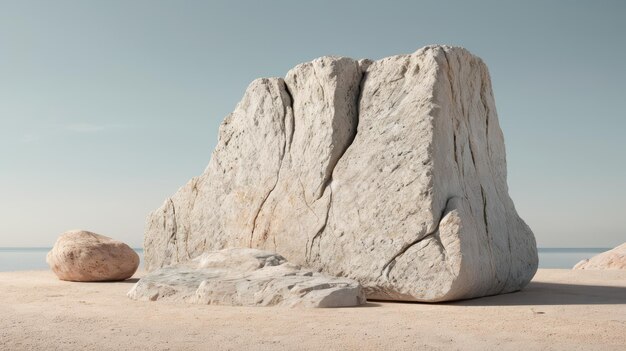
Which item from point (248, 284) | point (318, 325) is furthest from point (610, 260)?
point (318, 325)

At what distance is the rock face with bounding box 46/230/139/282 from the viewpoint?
10.1 m

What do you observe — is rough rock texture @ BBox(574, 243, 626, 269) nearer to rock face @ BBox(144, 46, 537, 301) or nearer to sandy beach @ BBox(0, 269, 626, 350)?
rock face @ BBox(144, 46, 537, 301)

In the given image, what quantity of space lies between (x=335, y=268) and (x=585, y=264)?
28.0 feet

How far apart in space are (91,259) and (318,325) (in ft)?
19.3

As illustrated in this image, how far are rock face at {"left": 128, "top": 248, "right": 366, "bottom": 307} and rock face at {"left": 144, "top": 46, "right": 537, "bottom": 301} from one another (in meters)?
0.58

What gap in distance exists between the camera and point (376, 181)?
7816 millimetres

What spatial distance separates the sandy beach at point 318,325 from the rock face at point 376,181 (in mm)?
534

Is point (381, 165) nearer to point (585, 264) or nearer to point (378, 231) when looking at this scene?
point (378, 231)

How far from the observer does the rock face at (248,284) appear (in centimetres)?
675

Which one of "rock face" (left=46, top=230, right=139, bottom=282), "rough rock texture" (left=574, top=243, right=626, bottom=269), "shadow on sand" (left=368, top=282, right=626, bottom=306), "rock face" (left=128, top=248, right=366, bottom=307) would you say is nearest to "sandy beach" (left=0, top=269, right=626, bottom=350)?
"shadow on sand" (left=368, top=282, right=626, bottom=306)

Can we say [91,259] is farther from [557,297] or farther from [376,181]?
[557,297]

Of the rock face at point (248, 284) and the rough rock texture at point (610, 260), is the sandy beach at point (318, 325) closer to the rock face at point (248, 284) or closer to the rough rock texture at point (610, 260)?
the rock face at point (248, 284)

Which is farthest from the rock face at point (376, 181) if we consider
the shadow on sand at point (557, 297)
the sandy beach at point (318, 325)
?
the sandy beach at point (318, 325)

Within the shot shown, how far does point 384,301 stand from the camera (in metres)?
7.48
